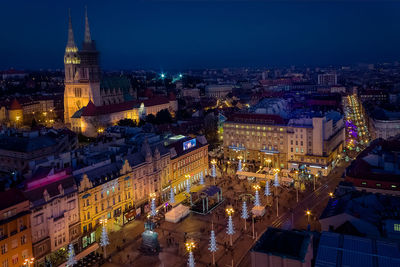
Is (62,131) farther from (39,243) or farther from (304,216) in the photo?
(304,216)

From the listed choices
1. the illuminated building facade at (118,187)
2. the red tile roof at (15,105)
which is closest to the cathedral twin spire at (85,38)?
the red tile roof at (15,105)

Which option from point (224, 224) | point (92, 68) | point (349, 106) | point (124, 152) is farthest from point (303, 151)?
point (349, 106)

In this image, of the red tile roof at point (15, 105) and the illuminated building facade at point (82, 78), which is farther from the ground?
the illuminated building facade at point (82, 78)

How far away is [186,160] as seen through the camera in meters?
73.8

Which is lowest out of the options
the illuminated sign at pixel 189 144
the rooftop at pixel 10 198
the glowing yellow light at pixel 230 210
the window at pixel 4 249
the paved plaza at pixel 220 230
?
the paved plaza at pixel 220 230

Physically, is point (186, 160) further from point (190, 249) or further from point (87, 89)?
point (87, 89)

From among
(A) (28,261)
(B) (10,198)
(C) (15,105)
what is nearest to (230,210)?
(A) (28,261)

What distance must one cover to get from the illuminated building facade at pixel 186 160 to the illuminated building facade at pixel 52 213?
23.0 metres

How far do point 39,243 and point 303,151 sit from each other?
57.3 meters

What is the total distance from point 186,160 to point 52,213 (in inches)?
1273

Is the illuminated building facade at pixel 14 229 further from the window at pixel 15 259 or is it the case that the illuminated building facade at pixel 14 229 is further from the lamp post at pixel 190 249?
the lamp post at pixel 190 249

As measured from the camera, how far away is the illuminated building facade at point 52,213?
143ft

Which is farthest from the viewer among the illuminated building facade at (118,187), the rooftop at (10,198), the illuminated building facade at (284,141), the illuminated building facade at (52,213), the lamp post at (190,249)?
the illuminated building facade at (284,141)

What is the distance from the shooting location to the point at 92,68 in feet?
425
